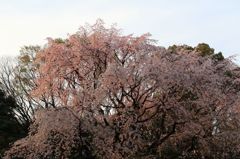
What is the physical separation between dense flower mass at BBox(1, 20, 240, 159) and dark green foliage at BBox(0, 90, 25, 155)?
22.8 ft

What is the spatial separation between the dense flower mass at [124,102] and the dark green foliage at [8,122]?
22.8 ft

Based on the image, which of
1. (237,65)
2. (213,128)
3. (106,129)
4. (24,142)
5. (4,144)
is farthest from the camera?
(4,144)

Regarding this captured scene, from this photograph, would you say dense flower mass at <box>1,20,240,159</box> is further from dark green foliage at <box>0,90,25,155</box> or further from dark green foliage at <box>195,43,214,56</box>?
dark green foliage at <box>195,43,214,56</box>

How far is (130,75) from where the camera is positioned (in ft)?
61.0

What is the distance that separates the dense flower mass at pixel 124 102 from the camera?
60.1 feet

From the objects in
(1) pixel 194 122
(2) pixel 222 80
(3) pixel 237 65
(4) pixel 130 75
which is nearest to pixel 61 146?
(4) pixel 130 75

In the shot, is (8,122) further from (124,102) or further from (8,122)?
(124,102)

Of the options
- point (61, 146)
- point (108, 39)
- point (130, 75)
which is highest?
point (108, 39)

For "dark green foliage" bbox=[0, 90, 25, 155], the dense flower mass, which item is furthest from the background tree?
the dense flower mass

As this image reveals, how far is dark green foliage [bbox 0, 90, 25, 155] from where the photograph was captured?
2792 cm

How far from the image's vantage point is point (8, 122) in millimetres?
28422

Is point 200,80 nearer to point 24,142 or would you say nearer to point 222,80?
point 222,80

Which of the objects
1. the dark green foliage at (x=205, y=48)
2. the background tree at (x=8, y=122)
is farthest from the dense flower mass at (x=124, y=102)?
the dark green foliage at (x=205, y=48)

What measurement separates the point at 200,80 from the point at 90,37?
4.79 meters
